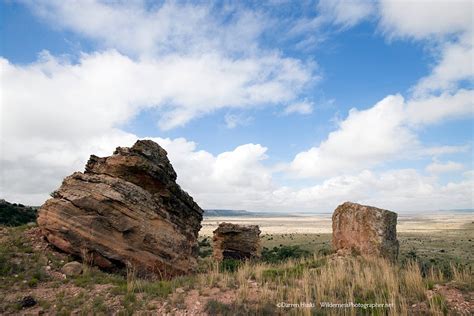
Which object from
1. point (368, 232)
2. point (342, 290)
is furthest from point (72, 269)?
point (368, 232)

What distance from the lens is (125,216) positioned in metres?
15.5

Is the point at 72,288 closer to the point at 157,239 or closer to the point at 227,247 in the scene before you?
the point at 157,239

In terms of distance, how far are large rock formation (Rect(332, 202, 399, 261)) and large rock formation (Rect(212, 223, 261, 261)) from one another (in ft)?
37.2

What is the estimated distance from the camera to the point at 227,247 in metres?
30.8

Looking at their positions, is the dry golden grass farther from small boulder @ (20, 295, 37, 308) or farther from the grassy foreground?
small boulder @ (20, 295, 37, 308)

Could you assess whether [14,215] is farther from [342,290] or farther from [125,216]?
[342,290]

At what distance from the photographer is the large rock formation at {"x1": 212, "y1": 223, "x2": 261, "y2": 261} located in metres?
30.5

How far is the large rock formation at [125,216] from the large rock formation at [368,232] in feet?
29.4

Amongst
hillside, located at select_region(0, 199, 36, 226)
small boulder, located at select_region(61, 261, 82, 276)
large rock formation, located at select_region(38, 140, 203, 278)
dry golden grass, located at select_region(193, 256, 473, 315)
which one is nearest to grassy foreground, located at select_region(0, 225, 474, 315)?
dry golden grass, located at select_region(193, 256, 473, 315)

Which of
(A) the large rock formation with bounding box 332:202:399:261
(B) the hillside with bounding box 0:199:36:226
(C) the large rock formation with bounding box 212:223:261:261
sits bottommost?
(C) the large rock formation with bounding box 212:223:261:261

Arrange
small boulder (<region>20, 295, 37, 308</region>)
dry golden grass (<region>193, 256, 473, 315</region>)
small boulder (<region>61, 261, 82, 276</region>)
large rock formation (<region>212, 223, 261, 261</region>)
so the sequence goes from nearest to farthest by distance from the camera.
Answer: dry golden grass (<region>193, 256, 473, 315</region>) < small boulder (<region>20, 295, 37, 308</region>) < small boulder (<region>61, 261, 82, 276</region>) < large rock formation (<region>212, 223, 261, 261</region>)

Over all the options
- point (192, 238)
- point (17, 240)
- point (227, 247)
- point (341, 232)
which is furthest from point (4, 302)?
point (227, 247)

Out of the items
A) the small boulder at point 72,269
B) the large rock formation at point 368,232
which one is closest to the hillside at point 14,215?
the small boulder at point 72,269

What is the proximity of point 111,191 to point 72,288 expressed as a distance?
499 centimetres
